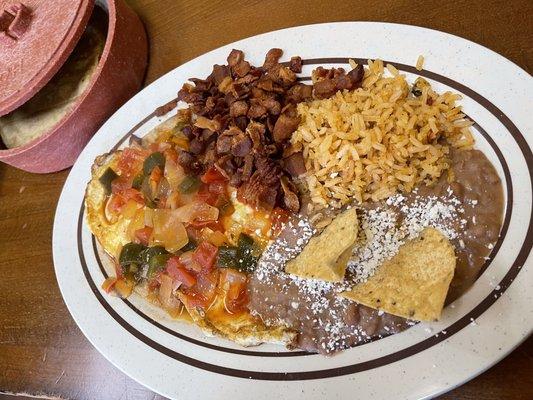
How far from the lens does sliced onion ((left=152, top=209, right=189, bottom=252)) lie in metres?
2.13

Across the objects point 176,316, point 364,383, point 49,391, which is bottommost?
point 49,391

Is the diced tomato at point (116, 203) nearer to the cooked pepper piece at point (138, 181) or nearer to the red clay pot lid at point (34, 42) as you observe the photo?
the cooked pepper piece at point (138, 181)

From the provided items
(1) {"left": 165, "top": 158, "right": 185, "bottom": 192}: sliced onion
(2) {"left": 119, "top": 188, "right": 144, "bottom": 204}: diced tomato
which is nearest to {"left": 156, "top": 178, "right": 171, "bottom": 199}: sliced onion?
(1) {"left": 165, "top": 158, "right": 185, "bottom": 192}: sliced onion

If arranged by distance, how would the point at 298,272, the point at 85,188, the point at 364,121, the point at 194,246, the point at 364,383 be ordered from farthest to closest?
the point at 85,188 → the point at 194,246 → the point at 364,121 → the point at 298,272 → the point at 364,383

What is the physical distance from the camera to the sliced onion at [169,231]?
2135mm

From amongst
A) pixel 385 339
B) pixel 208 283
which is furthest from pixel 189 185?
pixel 385 339

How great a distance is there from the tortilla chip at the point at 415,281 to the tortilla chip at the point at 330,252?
96 mm

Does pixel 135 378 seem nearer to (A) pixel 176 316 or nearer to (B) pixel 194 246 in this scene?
(A) pixel 176 316

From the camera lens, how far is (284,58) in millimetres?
2395

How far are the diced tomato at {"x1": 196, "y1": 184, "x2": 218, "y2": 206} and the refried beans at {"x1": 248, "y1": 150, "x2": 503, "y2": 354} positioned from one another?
38 centimetres

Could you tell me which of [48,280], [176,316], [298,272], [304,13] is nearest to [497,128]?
[298,272]

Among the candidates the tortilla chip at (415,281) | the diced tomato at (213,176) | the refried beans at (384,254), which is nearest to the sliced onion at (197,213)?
the diced tomato at (213,176)

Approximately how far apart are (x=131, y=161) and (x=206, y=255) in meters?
0.71

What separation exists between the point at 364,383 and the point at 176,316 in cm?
83
